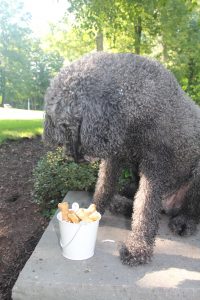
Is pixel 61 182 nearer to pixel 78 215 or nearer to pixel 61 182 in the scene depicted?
pixel 61 182

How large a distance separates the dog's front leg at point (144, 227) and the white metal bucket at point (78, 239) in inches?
10.1

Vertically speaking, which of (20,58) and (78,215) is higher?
(20,58)

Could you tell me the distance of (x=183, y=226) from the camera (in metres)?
3.21

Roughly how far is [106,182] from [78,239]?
771 mm

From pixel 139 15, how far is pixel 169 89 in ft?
23.4

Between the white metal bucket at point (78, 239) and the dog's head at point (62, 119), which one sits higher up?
the dog's head at point (62, 119)

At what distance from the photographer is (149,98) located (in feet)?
7.84

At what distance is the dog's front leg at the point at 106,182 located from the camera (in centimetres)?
321

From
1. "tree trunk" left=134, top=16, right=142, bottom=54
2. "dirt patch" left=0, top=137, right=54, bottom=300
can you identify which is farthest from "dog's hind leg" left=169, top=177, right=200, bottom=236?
"tree trunk" left=134, top=16, right=142, bottom=54

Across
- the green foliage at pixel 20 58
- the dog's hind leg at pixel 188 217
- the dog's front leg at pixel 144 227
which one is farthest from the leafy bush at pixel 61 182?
the green foliage at pixel 20 58

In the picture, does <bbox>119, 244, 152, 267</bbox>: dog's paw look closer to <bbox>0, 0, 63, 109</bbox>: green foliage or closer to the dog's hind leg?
the dog's hind leg

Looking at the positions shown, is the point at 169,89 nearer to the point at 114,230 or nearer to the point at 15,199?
the point at 114,230

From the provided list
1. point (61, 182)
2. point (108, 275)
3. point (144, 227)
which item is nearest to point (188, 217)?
point (144, 227)

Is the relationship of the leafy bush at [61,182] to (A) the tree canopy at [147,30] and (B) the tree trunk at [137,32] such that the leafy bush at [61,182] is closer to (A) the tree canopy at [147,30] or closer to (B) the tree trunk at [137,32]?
(A) the tree canopy at [147,30]
